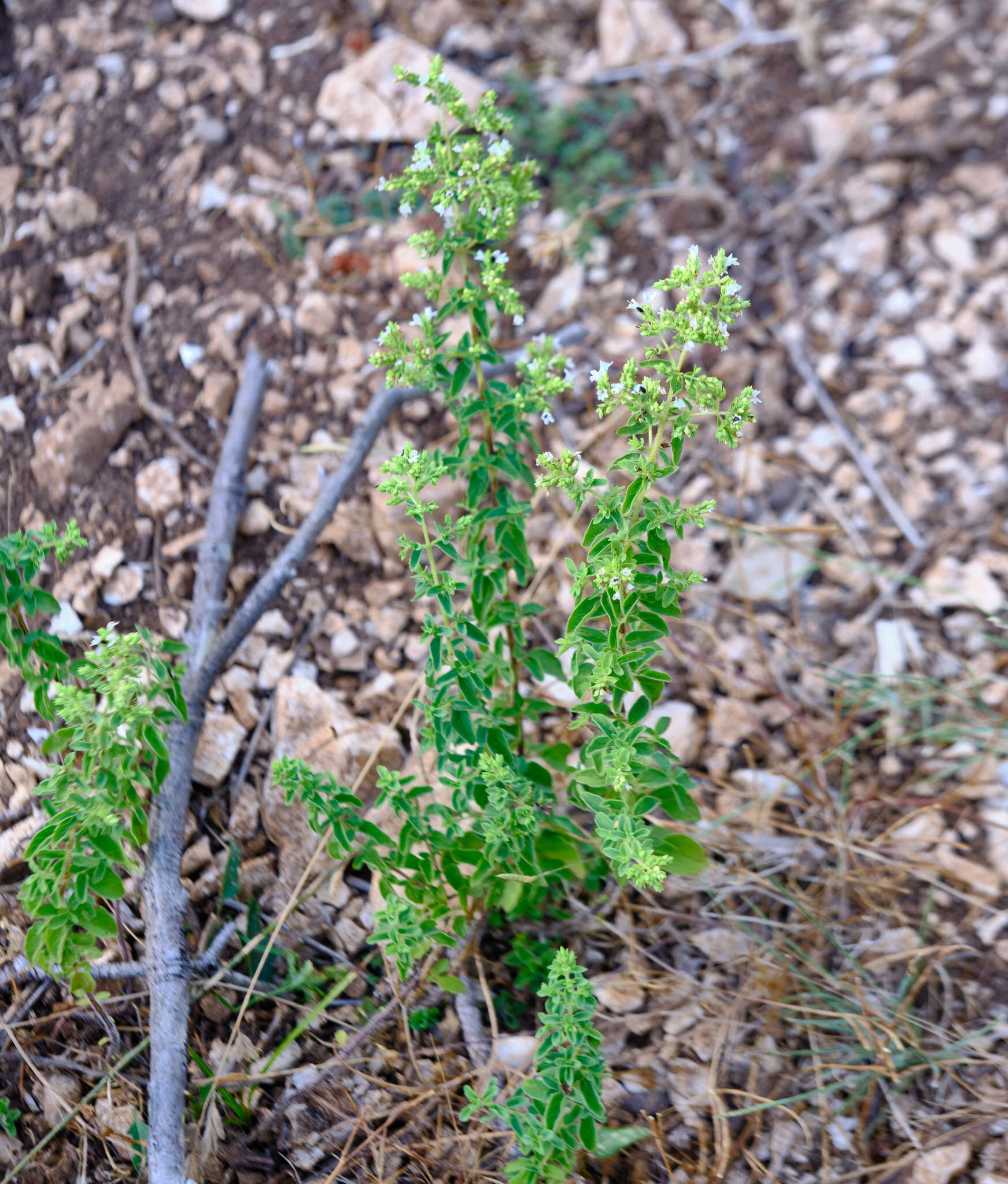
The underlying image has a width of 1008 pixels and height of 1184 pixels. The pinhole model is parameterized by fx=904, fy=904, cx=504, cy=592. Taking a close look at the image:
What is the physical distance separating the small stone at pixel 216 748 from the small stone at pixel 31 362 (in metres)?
1.18

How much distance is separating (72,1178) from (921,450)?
115 inches

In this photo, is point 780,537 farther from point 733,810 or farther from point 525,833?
point 525,833

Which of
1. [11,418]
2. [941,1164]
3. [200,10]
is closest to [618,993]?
[941,1164]

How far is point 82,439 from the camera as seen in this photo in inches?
97.6

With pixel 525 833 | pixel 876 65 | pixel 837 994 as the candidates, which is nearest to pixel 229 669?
pixel 525 833

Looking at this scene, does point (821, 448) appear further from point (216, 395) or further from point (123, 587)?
point (123, 587)

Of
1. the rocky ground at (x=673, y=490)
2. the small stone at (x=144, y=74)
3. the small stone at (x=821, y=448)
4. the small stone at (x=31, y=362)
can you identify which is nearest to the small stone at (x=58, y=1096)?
the rocky ground at (x=673, y=490)

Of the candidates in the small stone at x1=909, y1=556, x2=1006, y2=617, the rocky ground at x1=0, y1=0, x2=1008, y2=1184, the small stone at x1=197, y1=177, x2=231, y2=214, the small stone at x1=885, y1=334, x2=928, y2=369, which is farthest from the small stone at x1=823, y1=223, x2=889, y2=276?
the small stone at x1=197, y1=177, x2=231, y2=214

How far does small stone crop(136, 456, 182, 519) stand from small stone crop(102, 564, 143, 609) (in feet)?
0.58

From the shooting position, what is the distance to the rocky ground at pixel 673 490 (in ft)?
6.23

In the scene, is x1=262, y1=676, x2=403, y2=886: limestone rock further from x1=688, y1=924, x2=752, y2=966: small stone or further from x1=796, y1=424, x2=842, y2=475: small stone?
x1=796, y1=424, x2=842, y2=475: small stone

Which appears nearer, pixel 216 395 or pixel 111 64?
pixel 216 395

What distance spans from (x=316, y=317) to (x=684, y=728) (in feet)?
5.46

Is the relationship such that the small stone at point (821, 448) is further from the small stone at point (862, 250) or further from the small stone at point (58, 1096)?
the small stone at point (58, 1096)
